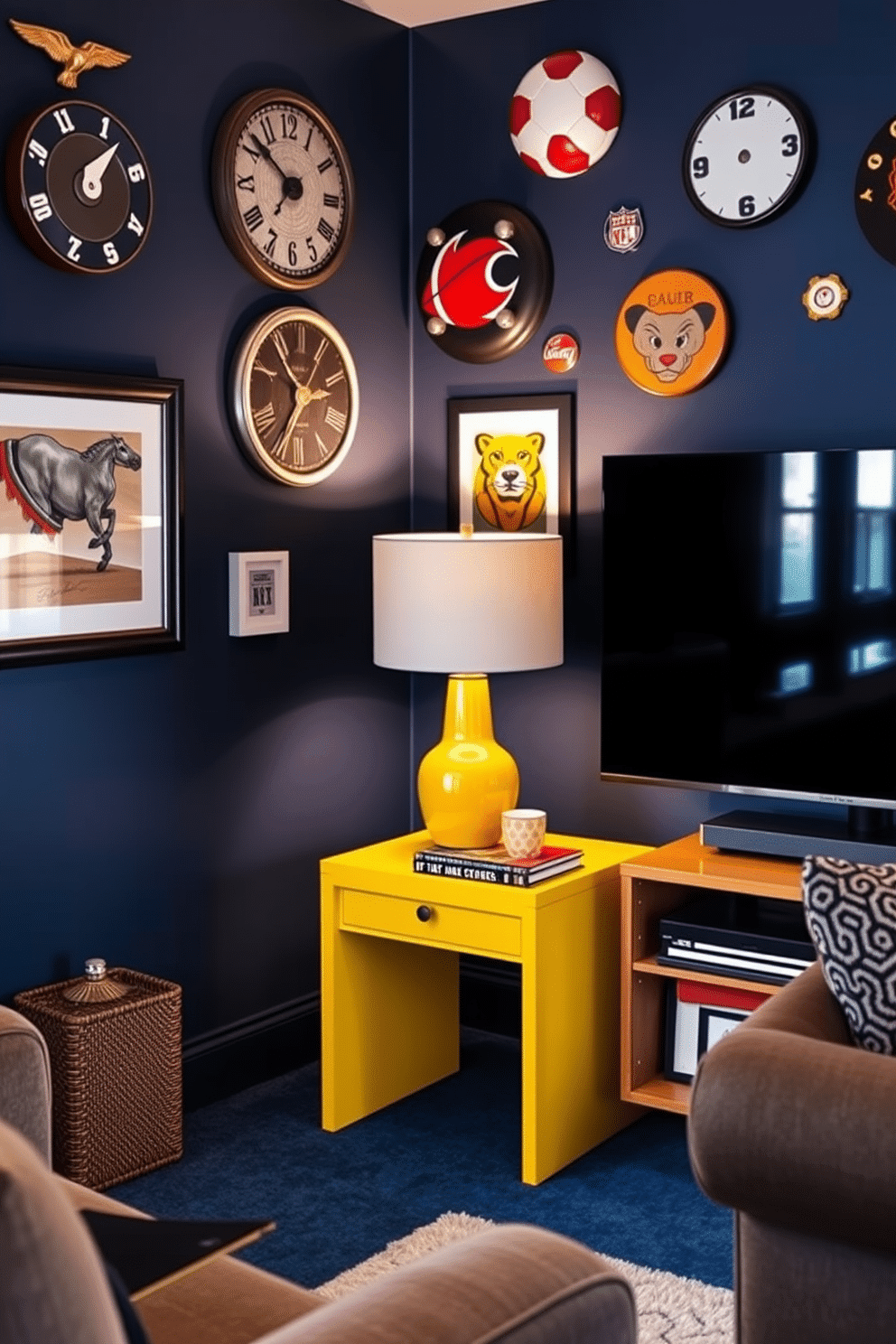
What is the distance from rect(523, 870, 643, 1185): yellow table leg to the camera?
10.6 ft

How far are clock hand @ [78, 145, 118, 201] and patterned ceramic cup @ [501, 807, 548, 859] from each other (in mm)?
1516

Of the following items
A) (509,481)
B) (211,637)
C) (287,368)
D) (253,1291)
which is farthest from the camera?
(509,481)

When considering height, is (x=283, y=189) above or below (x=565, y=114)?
below

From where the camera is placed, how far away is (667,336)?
372 centimetres

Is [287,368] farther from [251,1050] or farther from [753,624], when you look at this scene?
[251,1050]

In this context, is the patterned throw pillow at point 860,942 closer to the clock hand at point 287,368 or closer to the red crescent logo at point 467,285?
the clock hand at point 287,368

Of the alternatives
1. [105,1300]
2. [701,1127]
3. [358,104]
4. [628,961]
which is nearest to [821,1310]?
[701,1127]

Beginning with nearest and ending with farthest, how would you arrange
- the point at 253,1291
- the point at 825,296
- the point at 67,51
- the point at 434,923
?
1. the point at 253,1291
2. the point at 67,51
3. the point at 434,923
4. the point at 825,296

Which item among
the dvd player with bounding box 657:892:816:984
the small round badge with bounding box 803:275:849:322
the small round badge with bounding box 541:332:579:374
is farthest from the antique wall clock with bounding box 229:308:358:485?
the dvd player with bounding box 657:892:816:984

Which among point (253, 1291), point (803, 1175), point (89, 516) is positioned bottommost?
point (253, 1291)

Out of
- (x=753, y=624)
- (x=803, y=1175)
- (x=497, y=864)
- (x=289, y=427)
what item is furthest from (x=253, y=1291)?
(x=289, y=427)

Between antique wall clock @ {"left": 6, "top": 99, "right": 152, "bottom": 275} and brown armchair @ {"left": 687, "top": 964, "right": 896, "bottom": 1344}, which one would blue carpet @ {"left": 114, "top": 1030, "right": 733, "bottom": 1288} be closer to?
brown armchair @ {"left": 687, "top": 964, "right": 896, "bottom": 1344}

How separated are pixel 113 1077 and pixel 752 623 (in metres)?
1.61

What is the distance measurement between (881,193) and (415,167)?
1.26 meters
